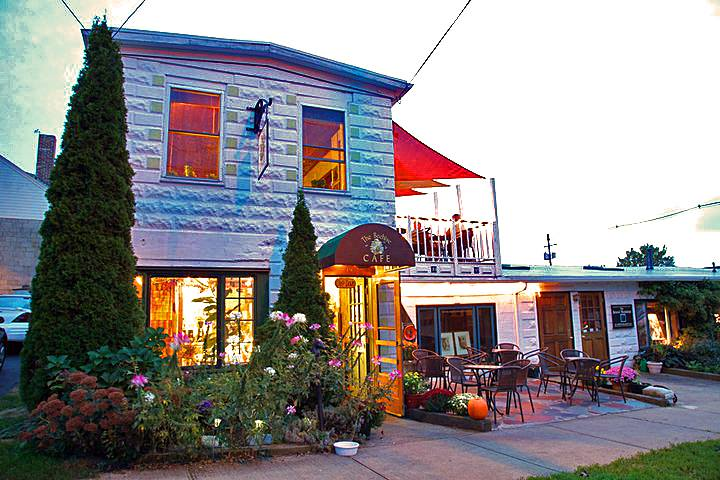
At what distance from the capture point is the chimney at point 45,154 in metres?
25.4

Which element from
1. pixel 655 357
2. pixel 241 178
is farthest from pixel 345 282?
pixel 655 357

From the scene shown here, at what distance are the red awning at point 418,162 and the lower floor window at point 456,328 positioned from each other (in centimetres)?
327

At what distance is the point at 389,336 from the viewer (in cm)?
903

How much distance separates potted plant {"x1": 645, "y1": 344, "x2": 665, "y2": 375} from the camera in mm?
13984

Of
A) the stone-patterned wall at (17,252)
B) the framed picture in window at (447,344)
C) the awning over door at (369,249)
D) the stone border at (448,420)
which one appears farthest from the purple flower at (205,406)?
the stone-patterned wall at (17,252)

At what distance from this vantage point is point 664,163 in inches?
719

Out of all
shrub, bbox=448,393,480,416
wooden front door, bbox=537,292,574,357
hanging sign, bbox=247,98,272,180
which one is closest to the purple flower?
hanging sign, bbox=247,98,272,180

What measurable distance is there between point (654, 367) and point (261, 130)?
1277 centimetres

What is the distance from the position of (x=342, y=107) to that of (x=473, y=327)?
6.53 m

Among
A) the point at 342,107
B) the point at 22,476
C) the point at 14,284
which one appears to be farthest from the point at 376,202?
the point at 14,284

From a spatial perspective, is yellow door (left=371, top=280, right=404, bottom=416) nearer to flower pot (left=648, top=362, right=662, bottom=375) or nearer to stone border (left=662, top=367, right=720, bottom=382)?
flower pot (left=648, top=362, right=662, bottom=375)

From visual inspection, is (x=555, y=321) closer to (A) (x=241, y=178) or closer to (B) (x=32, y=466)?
(A) (x=241, y=178)

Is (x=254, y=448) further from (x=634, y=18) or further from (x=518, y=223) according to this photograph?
(x=518, y=223)

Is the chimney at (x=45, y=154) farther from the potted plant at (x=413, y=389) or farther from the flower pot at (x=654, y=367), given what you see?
the flower pot at (x=654, y=367)
